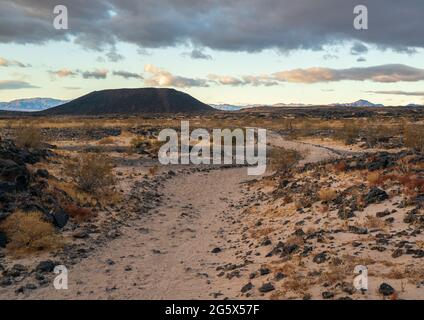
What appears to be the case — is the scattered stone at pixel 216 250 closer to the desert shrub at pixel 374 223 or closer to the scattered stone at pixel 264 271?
the scattered stone at pixel 264 271

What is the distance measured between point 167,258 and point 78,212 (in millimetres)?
5674

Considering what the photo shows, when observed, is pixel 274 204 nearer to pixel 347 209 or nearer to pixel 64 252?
pixel 347 209

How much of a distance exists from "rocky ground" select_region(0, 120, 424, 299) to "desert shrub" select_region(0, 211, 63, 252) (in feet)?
1.40

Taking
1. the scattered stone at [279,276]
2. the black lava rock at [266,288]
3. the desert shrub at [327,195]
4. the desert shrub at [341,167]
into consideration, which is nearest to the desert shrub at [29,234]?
the black lava rock at [266,288]

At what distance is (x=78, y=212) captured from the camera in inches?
740

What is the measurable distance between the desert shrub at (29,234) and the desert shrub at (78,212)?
279 cm

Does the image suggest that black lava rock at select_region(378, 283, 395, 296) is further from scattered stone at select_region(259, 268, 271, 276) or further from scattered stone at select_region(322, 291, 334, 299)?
scattered stone at select_region(259, 268, 271, 276)

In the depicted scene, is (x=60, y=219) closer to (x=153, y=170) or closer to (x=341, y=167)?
(x=341, y=167)

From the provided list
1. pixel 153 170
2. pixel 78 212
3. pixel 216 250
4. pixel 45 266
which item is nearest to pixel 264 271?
pixel 216 250

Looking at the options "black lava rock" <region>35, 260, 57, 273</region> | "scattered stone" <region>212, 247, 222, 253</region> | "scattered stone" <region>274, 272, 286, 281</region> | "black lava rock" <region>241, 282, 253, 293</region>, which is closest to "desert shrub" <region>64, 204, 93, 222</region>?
"black lava rock" <region>35, 260, 57, 273</region>

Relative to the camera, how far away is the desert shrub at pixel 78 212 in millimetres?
18516

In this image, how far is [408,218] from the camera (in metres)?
14.5

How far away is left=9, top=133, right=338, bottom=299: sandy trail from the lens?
39.4 feet
